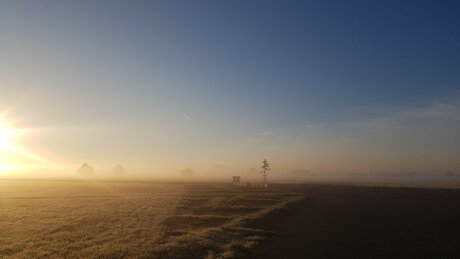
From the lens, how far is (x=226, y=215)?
43.6 metres

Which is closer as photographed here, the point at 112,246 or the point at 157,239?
the point at 112,246

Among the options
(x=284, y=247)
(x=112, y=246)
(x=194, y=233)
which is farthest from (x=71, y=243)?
(x=284, y=247)

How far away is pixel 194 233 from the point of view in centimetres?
3145

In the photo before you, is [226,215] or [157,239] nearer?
[157,239]

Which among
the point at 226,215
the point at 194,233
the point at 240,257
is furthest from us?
the point at 226,215

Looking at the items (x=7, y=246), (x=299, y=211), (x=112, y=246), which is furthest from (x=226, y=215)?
(x=7, y=246)

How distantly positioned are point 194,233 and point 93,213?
17914mm

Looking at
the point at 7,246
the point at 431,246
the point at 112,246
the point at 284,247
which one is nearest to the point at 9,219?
the point at 7,246

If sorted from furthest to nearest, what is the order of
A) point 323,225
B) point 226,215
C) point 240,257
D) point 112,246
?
point 226,215
point 323,225
point 112,246
point 240,257

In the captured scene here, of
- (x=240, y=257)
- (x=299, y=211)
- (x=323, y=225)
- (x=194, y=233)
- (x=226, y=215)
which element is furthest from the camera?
(x=299, y=211)

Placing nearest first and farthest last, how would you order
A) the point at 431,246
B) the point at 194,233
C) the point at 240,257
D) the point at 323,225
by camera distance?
the point at 240,257 → the point at 431,246 → the point at 194,233 → the point at 323,225

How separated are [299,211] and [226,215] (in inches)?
393

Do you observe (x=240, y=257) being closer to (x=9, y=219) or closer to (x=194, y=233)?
(x=194, y=233)

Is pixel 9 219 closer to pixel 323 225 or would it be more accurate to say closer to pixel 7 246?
pixel 7 246
